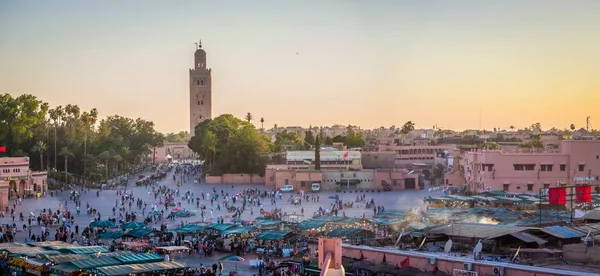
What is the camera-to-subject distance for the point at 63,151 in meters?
59.5

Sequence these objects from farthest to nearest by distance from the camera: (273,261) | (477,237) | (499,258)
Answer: (273,261) → (477,237) → (499,258)

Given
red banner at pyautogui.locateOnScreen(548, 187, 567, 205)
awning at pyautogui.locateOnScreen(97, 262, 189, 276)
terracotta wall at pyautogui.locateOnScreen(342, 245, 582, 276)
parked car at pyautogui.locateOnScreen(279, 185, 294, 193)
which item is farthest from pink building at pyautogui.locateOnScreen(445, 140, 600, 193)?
awning at pyautogui.locateOnScreen(97, 262, 189, 276)

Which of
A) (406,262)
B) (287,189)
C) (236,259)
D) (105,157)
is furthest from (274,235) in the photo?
(105,157)

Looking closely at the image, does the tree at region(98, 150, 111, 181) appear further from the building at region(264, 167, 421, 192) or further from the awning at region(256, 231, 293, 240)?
the awning at region(256, 231, 293, 240)

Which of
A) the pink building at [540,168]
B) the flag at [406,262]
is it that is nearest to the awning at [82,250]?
the flag at [406,262]

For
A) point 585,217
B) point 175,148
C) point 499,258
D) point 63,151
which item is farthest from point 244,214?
point 175,148

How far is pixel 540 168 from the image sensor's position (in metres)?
47.2

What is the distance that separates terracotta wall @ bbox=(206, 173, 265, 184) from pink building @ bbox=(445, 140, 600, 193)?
62.7 feet

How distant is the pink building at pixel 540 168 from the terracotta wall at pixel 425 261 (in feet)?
95.9

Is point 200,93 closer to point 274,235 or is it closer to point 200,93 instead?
point 200,93

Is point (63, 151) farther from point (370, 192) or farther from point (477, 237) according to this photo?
point (477, 237)

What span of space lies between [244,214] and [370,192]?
16280mm

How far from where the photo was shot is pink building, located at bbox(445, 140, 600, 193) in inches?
1836

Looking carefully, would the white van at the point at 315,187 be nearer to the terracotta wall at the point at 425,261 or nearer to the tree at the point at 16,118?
the tree at the point at 16,118
